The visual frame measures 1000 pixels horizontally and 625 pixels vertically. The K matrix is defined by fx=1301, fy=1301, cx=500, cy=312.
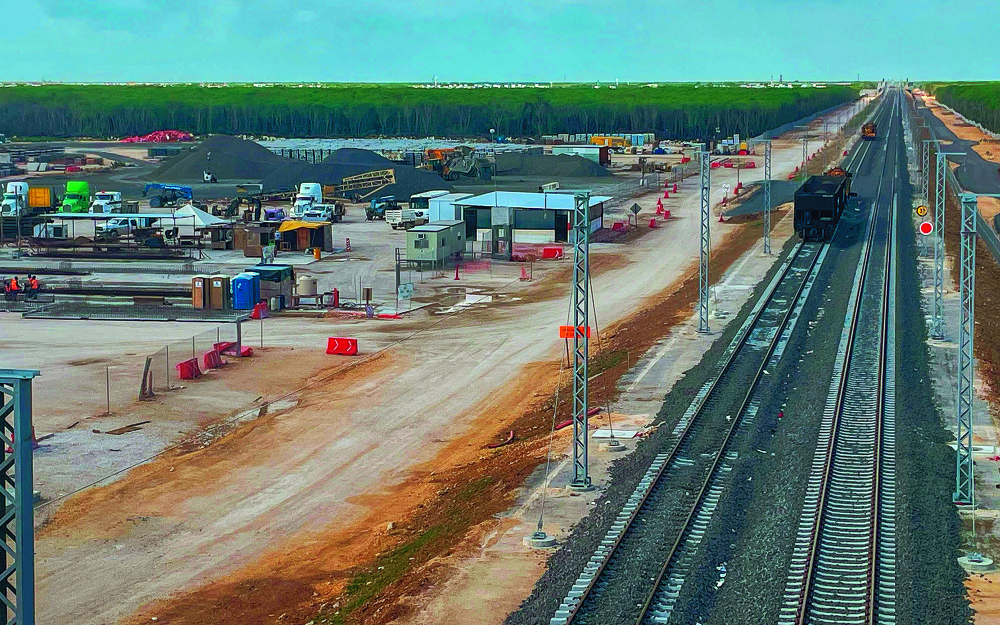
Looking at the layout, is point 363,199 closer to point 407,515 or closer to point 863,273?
point 863,273

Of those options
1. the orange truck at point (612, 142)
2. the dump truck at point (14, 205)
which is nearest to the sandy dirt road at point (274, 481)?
the dump truck at point (14, 205)

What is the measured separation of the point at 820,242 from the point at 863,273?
43.7 feet

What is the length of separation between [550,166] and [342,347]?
87533mm

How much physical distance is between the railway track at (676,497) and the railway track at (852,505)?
208 cm

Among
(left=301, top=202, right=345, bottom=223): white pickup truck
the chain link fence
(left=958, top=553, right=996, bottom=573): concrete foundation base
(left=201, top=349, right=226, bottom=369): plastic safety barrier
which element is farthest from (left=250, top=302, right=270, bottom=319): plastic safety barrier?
(left=958, top=553, right=996, bottom=573): concrete foundation base

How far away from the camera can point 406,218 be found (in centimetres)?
8494

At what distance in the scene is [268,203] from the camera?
10119 cm

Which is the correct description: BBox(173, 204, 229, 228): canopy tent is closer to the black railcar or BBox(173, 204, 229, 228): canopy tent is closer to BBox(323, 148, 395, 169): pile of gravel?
the black railcar

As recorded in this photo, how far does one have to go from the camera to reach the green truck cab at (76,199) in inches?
3561

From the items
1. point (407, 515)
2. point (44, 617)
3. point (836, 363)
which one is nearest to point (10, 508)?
point (44, 617)

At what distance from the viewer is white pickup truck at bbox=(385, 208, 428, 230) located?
276 feet

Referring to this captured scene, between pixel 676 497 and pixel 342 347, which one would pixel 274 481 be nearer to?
pixel 676 497

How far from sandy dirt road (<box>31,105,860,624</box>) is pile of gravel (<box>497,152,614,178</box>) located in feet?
264

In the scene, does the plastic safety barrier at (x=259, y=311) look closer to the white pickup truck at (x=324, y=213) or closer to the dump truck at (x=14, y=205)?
the dump truck at (x=14, y=205)
